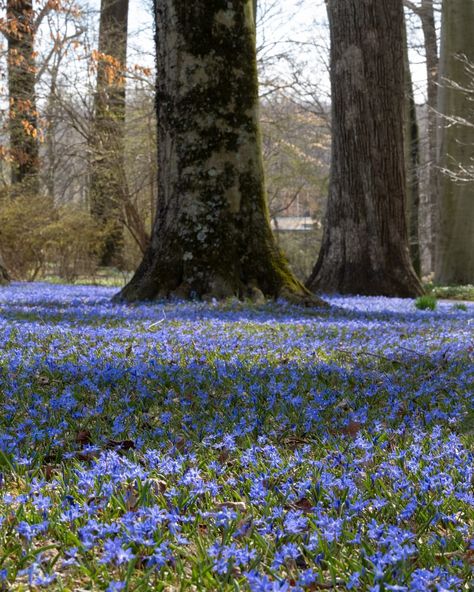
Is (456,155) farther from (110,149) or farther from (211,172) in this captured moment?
(211,172)

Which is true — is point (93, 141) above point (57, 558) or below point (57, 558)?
above

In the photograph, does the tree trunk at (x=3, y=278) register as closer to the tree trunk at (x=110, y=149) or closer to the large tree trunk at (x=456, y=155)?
the tree trunk at (x=110, y=149)

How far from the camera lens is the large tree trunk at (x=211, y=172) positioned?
8344 mm

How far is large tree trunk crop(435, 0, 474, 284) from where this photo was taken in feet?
68.0

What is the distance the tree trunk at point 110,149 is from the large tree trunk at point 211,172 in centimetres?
1211

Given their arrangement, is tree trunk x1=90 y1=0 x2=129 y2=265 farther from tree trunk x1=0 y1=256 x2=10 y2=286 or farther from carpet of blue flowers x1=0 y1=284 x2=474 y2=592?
carpet of blue flowers x1=0 y1=284 x2=474 y2=592

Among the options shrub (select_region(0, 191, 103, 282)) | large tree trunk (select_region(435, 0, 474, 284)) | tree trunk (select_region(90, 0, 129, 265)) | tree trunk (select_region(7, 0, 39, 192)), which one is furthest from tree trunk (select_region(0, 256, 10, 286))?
large tree trunk (select_region(435, 0, 474, 284))

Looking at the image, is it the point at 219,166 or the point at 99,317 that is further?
the point at 219,166

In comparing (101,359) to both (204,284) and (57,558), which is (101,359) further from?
(204,284)

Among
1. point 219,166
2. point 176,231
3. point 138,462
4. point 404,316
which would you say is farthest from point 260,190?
point 138,462

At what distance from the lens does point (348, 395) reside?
141 inches

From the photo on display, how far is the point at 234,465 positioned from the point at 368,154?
1102 cm

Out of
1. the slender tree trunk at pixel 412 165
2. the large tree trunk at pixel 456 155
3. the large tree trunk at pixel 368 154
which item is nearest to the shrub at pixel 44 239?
the large tree trunk at pixel 368 154

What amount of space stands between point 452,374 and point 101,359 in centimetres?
204
